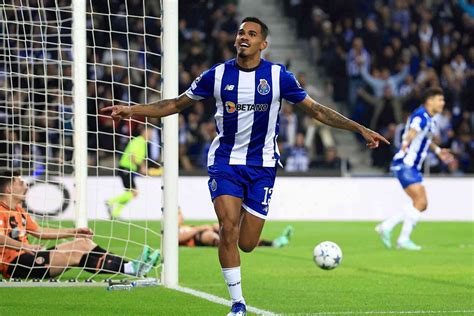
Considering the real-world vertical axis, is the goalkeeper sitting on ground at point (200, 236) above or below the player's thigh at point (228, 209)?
below

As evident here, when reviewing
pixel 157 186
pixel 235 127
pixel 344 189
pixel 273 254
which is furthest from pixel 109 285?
pixel 344 189

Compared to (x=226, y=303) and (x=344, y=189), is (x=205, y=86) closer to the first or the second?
(x=226, y=303)

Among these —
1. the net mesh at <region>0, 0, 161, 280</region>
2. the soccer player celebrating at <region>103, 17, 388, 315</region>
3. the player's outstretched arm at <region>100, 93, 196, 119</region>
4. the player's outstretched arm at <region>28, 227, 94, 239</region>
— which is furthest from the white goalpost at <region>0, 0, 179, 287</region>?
the soccer player celebrating at <region>103, 17, 388, 315</region>

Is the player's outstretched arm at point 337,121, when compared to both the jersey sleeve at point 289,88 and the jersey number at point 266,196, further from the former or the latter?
the jersey number at point 266,196

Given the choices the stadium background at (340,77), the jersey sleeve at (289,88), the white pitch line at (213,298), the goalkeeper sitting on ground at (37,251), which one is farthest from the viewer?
the stadium background at (340,77)

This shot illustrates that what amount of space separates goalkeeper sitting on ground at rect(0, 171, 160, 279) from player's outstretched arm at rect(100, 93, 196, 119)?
246 cm

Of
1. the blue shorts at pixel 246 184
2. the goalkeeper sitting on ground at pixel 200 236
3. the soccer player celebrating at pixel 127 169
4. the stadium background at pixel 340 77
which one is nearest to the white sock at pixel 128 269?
the blue shorts at pixel 246 184

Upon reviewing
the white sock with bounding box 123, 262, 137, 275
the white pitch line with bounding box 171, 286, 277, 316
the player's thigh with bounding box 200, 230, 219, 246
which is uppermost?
the white sock with bounding box 123, 262, 137, 275

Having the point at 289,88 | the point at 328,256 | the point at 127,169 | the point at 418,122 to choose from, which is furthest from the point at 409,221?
the point at 289,88

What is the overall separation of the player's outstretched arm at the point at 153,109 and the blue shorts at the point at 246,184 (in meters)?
0.53

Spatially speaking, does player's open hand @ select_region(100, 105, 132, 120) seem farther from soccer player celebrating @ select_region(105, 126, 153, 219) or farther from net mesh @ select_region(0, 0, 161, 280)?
soccer player celebrating @ select_region(105, 126, 153, 219)

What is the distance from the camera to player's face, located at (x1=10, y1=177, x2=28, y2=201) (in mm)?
10477

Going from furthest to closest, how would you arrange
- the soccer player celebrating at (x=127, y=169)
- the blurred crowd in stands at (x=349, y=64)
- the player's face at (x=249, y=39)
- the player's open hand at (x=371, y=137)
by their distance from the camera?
the blurred crowd in stands at (x=349, y=64) < the soccer player celebrating at (x=127, y=169) < the player's face at (x=249, y=39) < the player's open hand at (x=371, y=137)

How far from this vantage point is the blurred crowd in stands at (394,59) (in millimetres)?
25109
